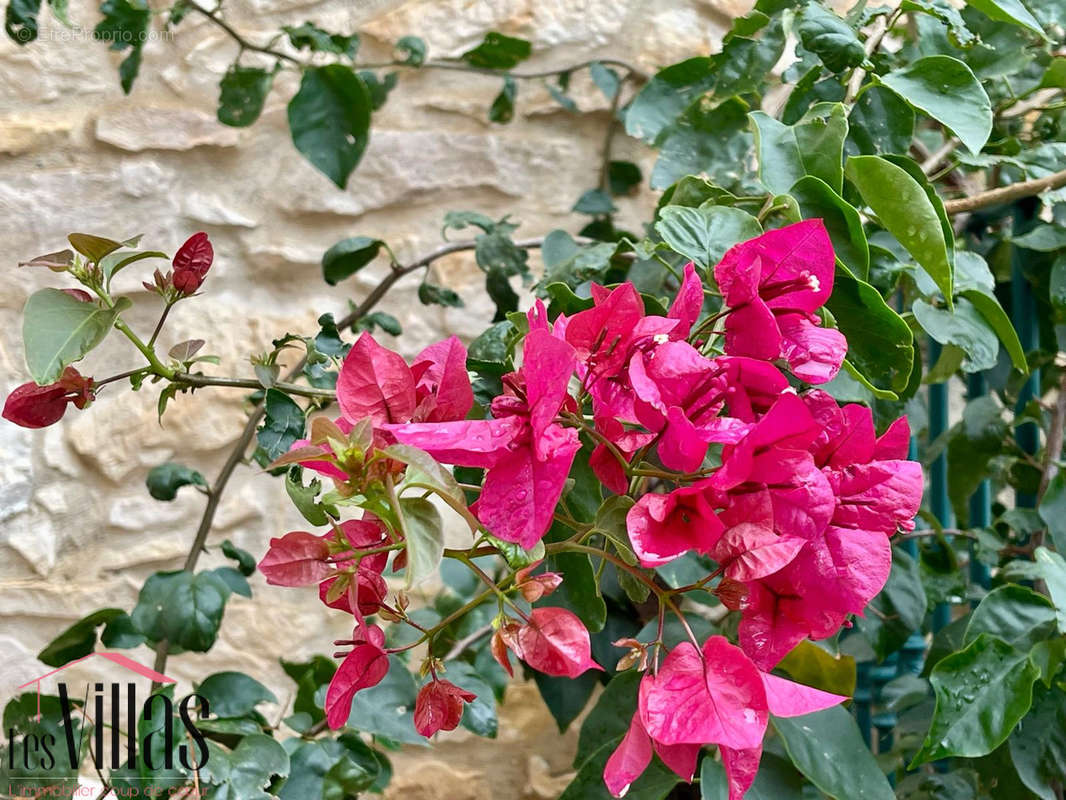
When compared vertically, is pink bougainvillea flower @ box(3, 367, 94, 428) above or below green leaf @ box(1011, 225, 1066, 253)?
below

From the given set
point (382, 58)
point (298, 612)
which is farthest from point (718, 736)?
point (382, 58)

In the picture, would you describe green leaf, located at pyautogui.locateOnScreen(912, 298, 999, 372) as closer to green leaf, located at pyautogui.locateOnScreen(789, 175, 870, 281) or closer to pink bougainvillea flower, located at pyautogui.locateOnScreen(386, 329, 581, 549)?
green leaf, located at pyautogui.locateOnScreen(789, 175, 870, 281)

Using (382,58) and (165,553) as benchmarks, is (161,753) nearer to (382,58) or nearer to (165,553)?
(165,553)

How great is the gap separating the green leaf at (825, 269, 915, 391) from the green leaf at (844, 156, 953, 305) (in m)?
0.03

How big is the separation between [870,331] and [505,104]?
80 cm

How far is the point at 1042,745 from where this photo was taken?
0.64 meters

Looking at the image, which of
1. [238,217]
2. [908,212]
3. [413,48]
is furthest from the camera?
[238,217]

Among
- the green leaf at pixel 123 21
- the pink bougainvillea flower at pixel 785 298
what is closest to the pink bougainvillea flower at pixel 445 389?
the pink bougainvillea flower at pixel 785 298

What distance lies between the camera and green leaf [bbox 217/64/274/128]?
971mm

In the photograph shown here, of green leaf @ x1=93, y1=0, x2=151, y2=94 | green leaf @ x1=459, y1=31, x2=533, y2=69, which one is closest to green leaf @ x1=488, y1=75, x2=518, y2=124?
green leaf @ x1=459, y1=31, x2=533, y2=69

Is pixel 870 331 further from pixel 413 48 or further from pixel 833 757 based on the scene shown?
pixel 413 48

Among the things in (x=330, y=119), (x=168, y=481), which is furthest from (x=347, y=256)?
(x=168, y=481)

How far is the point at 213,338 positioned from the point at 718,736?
0.98 m

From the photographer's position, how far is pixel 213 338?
3.82 ft
